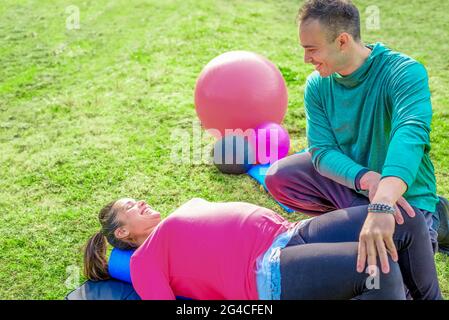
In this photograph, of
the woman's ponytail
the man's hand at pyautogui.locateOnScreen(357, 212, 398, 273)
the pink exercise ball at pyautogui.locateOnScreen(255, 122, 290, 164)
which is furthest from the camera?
the pink exercise ball at pyautogui.locateOnScreen(255, 122, 290, 164)

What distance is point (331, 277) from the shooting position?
8.01 ft

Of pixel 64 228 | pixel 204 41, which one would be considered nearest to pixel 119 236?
pixel 64 228

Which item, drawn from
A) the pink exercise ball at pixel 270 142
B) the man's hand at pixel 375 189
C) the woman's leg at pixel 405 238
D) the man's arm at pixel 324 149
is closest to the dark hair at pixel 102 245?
the woman's leg at pixel 405 238

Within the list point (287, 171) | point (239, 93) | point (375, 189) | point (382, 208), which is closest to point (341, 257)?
point (382, 208)

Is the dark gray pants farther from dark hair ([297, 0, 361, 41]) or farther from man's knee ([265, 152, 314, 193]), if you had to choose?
dark hair ([297, 0, 361, 41])

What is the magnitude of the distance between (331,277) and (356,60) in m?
1.13

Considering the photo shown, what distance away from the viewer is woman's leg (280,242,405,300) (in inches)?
93.8

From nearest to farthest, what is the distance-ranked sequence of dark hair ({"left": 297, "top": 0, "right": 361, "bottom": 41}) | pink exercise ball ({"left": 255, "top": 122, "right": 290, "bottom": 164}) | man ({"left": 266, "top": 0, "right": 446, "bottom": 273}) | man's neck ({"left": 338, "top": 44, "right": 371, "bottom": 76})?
man ({"left": 266, "top": 0, "right": 446, "bottom": 273}) → dark hair ({"left": 297, "top": 0, "right": 361, "bottom": 41}) → man's neck ({"left": 338, "top": 44, "right": 371, "bottom": 76}) → pink exercise ball ({"left": 255, "top": 122, "right": 290, "bottom": 164})

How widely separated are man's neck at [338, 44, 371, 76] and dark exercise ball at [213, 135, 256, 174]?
5.02ft

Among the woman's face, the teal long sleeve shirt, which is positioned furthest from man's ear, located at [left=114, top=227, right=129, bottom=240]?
the teal long sleeve shirt

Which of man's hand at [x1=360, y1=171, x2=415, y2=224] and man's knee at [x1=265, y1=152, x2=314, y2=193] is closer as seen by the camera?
man's hand at [x1=360, y1=171, x2=415, y2=224]

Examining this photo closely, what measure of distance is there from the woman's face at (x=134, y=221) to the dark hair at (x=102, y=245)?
0.03m

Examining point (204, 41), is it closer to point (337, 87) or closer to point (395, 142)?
point (337, 87)

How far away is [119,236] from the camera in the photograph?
3.16 m
